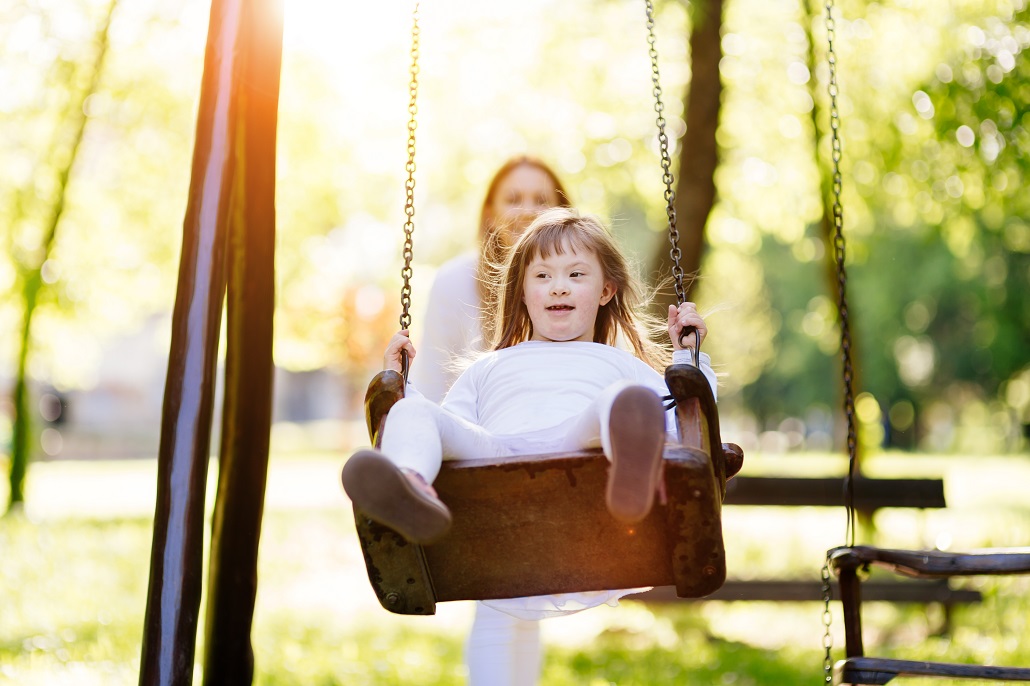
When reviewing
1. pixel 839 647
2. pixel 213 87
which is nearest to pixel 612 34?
pixel 839 647

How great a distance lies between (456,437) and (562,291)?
26.6 inches

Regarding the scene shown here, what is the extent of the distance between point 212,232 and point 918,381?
32205 mm

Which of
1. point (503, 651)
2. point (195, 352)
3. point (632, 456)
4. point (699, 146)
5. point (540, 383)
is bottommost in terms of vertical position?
point (503, 651)

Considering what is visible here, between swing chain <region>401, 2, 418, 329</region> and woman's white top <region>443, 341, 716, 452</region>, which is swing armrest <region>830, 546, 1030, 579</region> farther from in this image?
swing chain <region>401, 2, 418, 329</region>

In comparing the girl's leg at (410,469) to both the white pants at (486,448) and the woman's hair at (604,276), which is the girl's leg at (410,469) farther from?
the woman's hair at (604,276)

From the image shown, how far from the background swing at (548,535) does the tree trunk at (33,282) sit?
8.08m

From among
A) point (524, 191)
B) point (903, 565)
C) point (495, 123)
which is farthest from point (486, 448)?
point (495, 123)

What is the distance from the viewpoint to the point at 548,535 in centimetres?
270

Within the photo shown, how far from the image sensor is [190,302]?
3.34 meters

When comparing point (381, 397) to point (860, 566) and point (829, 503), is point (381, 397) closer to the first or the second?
point (860, 566)

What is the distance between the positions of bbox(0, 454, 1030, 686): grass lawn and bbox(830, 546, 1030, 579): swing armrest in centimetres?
186

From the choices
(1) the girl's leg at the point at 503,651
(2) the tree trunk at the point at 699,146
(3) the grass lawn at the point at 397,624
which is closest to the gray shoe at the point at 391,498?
(1) the girl's leg at the point at 503,651

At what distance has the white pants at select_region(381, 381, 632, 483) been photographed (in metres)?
2.49

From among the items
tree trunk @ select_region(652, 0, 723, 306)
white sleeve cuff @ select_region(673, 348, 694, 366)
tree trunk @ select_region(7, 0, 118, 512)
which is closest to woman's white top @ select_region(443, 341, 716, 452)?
white sleeve cuff @ select_region(673, 348, 694, 366)
